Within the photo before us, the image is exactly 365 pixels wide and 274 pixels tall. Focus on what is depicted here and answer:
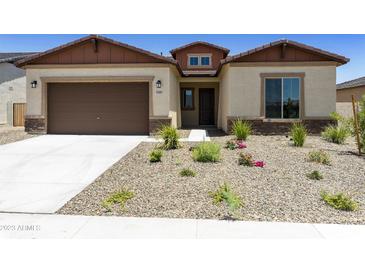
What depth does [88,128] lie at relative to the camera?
14.8 metres

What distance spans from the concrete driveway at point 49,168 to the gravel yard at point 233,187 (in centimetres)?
40

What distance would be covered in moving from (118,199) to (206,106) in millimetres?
15359

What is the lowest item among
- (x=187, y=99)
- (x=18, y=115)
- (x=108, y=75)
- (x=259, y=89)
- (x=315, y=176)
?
(x=315, y=176)

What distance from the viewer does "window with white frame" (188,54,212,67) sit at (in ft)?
69.4

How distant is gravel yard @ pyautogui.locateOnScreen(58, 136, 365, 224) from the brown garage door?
556cm

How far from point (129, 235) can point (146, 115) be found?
10830 mm

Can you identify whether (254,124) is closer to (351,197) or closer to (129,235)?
(351,197)

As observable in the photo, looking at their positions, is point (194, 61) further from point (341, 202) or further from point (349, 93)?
point (341, 202)

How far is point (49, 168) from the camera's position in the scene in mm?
7719

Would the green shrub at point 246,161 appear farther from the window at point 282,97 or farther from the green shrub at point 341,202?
→ the window at point 282,97

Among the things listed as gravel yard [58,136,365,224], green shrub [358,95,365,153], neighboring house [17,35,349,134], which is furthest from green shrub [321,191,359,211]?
neighboring house [17,35,349,134]

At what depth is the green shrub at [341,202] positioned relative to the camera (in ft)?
16.3

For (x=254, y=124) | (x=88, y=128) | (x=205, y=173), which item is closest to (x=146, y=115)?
(x=88, y=128)

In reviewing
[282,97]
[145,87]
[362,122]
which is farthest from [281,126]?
[145,87]
